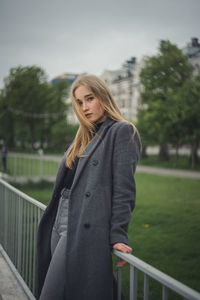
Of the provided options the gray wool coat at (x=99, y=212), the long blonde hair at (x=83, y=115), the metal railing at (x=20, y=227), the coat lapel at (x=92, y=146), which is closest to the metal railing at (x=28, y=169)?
the metal railing at (x=20, y=227)

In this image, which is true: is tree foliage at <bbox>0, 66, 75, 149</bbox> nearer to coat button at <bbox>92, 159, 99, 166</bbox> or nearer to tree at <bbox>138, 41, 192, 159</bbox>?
tree at <bbox>138, 41, 192, 159</bbox>

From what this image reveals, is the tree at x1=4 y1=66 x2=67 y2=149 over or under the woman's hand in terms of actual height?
over

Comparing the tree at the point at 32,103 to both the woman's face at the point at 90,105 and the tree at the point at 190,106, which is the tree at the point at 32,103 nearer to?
the tree at the point at 190,106

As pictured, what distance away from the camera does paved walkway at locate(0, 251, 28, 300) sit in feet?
9.75

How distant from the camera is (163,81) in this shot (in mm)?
27500

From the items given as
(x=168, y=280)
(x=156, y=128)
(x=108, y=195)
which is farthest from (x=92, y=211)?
(x=156, y=128)

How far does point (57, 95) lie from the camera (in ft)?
178

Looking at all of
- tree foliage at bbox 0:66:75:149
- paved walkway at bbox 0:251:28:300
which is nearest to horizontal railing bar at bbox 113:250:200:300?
paved walkway at bbox 0:251:28:300

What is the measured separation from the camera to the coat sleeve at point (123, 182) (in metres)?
1.70

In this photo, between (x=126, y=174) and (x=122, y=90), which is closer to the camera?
(x=126, y=174)

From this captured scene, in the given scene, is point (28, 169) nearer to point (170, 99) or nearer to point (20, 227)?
point (170, 99)

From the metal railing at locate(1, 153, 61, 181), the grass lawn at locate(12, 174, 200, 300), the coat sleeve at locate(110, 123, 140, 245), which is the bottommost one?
the grass lawn at locate(12, 174, 200, 300)

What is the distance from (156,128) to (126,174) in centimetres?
2487

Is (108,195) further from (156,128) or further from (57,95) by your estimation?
(57,95)
